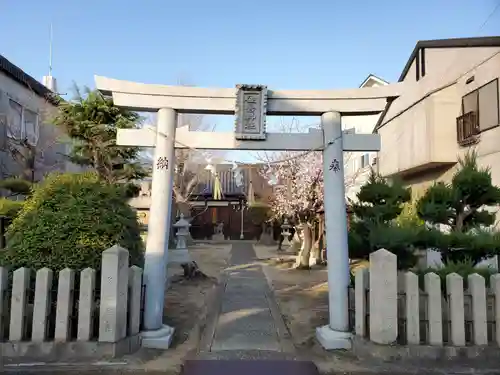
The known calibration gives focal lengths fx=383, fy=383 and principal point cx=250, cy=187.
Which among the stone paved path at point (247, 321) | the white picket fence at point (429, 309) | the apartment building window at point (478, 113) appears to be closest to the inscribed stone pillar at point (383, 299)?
the white picket fence at point (429, 309)

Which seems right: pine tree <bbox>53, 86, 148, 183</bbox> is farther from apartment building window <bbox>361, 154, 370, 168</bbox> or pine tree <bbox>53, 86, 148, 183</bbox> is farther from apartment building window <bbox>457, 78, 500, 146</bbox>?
apartment building window <bbox>361, 154, 370, 168</bbox>

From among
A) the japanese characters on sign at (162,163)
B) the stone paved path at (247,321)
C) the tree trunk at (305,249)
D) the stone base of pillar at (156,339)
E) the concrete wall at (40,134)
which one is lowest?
the stone paved path at (247,321)

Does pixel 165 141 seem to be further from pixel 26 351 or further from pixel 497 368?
pixel 497 368

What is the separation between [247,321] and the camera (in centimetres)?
666

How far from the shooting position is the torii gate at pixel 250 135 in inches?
214

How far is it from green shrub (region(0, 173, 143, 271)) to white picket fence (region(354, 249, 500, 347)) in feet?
11.2

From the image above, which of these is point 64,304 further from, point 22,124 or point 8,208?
point 22,124

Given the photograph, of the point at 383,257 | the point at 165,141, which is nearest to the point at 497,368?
the point at 383,257

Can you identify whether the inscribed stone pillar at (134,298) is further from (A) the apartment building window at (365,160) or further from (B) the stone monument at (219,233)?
(B) the stone monument at (219,233)

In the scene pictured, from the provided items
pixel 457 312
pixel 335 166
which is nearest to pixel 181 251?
pixel 335 166

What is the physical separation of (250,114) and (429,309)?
352 centimetres

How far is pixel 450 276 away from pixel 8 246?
5669mm

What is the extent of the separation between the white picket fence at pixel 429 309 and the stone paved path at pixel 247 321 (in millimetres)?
1387

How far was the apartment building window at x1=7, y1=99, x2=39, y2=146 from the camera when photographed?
11.8 meters
